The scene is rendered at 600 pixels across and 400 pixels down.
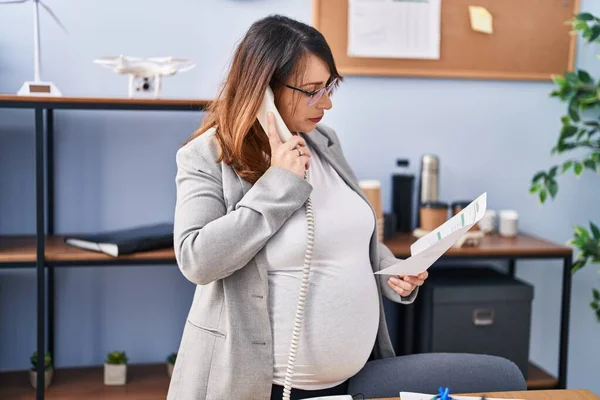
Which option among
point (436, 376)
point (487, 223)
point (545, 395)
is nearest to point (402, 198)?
point (487, 223)

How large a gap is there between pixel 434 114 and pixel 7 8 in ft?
5.06

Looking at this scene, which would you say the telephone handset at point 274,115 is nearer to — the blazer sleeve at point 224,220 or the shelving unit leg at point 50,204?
the blazer sleeve at point 224,220

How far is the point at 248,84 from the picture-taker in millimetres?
1659

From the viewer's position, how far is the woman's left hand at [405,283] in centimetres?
178

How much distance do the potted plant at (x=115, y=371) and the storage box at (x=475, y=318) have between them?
1.01m

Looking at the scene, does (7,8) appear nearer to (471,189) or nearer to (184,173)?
(184,173)

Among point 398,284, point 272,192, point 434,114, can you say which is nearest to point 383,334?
point 398,284

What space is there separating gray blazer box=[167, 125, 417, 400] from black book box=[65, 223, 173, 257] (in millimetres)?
711

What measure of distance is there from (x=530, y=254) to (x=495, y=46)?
813 mm

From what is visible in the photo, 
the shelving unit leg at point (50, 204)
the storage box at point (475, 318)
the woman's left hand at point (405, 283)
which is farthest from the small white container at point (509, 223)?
the shelving unit leg at point (50, 204)

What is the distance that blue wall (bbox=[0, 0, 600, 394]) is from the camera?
2633 millimetres

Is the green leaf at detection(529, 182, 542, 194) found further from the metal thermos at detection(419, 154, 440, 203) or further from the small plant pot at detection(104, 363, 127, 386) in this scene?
the small plant pot at detection(104, 363, 127, 386)

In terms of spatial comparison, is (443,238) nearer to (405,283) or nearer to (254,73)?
(405,283)

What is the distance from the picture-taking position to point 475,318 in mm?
2646
